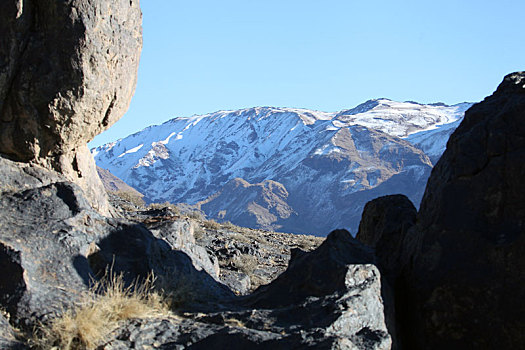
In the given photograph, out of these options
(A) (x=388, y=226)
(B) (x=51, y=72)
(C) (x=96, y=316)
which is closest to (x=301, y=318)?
(C) (x=96, y=316)

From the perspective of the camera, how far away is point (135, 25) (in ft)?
30.1

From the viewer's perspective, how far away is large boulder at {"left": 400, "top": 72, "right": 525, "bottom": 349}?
575cm

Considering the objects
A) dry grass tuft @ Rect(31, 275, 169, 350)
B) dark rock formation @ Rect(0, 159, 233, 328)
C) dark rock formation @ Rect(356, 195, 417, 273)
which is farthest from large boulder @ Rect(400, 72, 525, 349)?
dry grass tuft @ Rect(31, 275, 169, 350)

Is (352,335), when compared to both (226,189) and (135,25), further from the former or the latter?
(226,189)

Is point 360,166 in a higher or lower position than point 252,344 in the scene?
higher

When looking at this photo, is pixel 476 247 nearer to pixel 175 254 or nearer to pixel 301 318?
pixel 301 318

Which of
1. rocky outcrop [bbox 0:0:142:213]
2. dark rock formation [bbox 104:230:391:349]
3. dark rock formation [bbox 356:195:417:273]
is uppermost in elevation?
rocky outcrop [bbox 0:0:142:213]

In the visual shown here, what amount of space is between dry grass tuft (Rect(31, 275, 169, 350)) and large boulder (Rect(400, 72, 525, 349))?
10.6 ft

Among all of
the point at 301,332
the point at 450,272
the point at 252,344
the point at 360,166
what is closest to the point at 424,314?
the point at 450,272

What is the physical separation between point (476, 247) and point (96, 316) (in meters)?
4.32

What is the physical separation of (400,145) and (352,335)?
6447 inches

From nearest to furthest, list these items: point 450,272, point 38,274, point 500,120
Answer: point 38,274 < point 450,272 < point 500,120

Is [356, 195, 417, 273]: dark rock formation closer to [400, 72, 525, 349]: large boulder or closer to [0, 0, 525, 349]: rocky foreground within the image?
[0, 0, 525, 349]: rocky foreground

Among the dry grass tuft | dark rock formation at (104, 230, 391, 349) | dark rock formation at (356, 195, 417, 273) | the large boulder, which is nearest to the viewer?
the dry grass tuft
